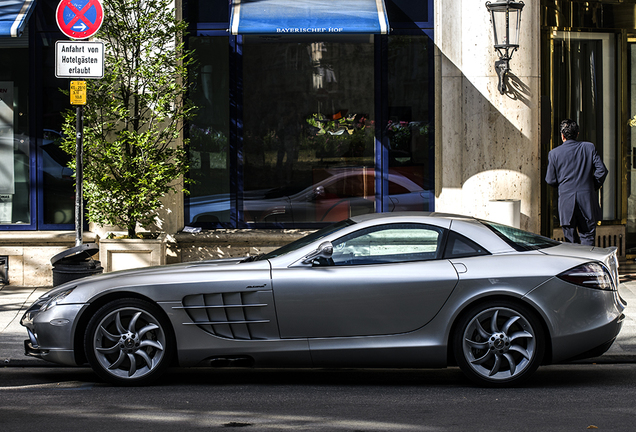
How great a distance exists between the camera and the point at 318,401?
558 cm

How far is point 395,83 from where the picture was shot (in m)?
11.1

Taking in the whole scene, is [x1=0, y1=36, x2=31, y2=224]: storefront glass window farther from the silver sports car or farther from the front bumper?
the silver sports car

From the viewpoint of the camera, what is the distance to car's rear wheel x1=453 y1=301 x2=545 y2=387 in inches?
227

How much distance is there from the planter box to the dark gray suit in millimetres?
5108

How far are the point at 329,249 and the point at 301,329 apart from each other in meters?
0.64

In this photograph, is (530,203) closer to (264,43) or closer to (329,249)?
(264,43)

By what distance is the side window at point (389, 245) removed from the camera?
5.95 m

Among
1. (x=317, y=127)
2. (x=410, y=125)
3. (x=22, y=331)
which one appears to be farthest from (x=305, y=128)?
(x=22, y=331)

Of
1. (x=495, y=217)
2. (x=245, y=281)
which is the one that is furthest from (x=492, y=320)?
(x=495, y=217)

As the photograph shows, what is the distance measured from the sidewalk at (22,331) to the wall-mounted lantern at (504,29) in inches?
133

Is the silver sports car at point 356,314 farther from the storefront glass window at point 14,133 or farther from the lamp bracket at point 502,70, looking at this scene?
the storefront glass window at point 14,133

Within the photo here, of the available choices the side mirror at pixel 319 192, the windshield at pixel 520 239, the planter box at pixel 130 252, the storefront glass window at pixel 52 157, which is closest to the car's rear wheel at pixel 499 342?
the windshield at pixel 520 239

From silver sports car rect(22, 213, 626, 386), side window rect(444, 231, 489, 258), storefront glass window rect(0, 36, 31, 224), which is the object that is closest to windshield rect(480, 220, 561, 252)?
silver sports car rect(22, 213, 626, 386)

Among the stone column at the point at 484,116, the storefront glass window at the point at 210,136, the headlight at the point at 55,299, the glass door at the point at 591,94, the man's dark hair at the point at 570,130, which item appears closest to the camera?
the headlight at the point at 55,299
